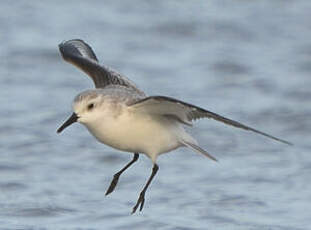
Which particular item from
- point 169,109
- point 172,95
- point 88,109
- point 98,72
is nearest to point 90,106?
point 88,109

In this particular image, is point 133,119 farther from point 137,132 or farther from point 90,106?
point 90,106

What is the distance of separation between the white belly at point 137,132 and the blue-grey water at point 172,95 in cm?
209

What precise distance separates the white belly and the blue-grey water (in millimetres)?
2094

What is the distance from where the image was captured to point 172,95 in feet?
47.8

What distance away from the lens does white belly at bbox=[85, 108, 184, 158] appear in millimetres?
8398

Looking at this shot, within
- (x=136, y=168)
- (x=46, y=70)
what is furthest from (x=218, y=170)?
(x=46, y=70)

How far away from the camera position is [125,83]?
9602 millimetres

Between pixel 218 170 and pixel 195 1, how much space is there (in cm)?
646

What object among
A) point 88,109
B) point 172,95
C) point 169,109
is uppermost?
point 172,95

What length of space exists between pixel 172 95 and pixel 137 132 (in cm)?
601

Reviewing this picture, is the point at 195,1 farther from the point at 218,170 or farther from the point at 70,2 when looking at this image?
the point at 218,170

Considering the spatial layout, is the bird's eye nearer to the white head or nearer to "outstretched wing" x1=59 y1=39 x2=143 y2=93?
the white head

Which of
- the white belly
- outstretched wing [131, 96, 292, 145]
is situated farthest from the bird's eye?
outstretched wing [131, 96, 292, 145]

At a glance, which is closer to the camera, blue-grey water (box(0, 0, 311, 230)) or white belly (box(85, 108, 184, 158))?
white belly (box(85, 108, 184, 158))
